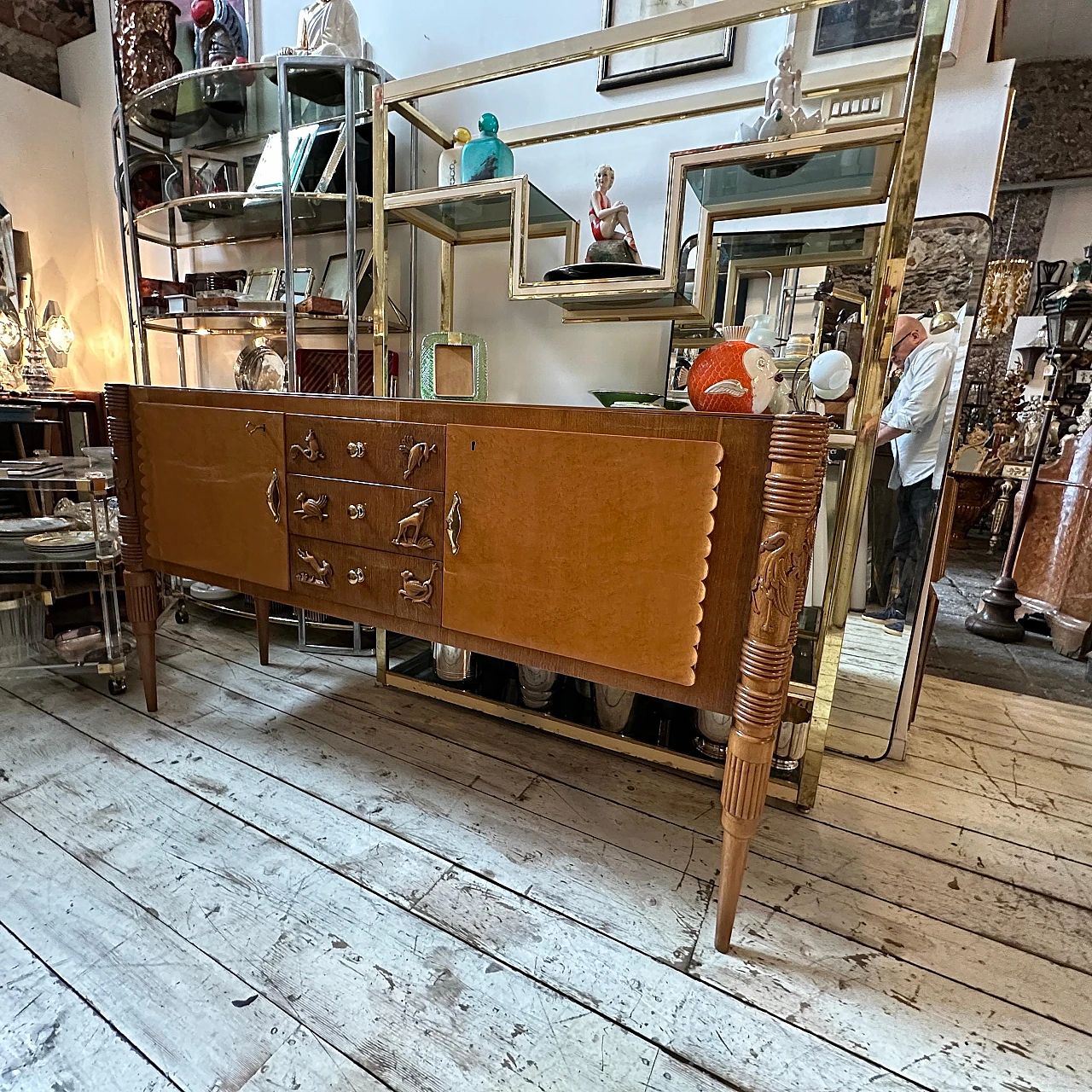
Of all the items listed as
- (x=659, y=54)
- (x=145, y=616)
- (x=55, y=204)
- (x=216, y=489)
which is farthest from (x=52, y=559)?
(x=55, y=204)

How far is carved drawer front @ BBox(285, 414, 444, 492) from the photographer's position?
1037 mm

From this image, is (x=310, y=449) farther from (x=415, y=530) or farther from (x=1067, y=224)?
(x=1067, y=224)

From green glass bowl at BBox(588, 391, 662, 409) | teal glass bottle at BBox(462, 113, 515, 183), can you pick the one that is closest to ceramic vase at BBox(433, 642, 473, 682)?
green glass bowl at BBox(588, 391, 662, 409)

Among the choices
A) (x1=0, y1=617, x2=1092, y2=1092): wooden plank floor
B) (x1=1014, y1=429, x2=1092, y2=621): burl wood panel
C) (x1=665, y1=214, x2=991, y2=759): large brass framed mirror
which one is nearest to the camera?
(x1=0, y1=617, x2=1092, y2=1092): wooden plank floor

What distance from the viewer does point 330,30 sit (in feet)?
5.42

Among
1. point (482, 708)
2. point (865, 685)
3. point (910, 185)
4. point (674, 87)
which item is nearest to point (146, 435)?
point (482, 708)

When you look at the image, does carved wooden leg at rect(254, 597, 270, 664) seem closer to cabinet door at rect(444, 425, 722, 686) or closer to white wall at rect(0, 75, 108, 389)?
cabinet door at rect(444, 425, 722, 686)

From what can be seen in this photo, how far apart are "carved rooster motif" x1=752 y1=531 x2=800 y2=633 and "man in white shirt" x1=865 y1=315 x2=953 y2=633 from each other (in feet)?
2.34

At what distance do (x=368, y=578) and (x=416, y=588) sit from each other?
13 centimetres

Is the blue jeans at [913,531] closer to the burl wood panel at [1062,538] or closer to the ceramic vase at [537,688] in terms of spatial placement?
the ceramic vase at [537,688]

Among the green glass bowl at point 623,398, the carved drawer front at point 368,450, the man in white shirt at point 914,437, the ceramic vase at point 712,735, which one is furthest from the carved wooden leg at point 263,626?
the man in white shirt at point 914,437

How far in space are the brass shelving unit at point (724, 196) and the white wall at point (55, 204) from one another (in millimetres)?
2234

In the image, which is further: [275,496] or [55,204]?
[55,204]

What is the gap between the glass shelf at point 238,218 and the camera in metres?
1.81
